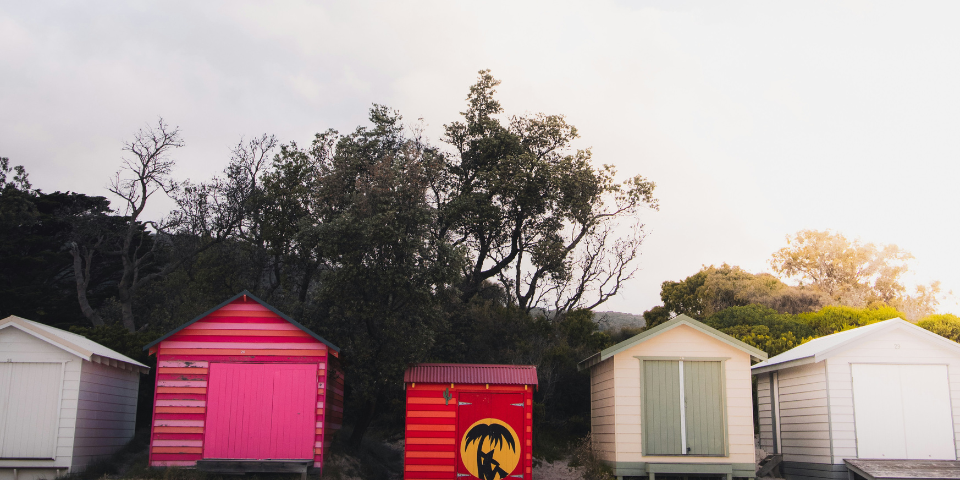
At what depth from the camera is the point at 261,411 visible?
1466 centimetres

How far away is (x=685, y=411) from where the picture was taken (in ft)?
49.8

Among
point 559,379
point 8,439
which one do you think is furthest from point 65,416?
point 559,379

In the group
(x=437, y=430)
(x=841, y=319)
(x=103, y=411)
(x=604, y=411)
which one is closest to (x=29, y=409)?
(x=103, y=411)

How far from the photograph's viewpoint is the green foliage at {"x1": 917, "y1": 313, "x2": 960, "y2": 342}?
23.5 meters

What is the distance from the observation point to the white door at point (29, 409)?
13.9 metres

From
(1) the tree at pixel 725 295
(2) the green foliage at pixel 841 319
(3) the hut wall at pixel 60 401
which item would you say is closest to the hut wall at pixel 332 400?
(3) the hut wall at pixel 60 401

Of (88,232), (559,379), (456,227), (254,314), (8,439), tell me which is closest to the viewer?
(8,439)

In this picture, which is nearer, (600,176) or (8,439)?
(8,439)

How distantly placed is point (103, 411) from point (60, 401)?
1.55 metres

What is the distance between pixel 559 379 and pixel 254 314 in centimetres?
1223

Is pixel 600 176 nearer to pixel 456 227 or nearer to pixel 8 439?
pixel 456 227

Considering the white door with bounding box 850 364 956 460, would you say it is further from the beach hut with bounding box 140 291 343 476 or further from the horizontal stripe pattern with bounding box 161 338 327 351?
the horizontal stripe pattern with bounding box 161 338 327 351

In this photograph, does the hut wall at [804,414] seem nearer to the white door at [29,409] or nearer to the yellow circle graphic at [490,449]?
the yellow circle graphic at [490,449]

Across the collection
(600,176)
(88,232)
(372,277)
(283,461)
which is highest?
(600,176)
